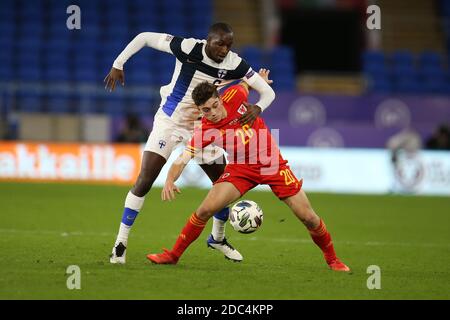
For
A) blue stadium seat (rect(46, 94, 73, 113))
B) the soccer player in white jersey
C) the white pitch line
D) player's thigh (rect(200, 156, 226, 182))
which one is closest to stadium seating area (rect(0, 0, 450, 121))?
blue stadium seat (rect(46, 94, 73, 113))

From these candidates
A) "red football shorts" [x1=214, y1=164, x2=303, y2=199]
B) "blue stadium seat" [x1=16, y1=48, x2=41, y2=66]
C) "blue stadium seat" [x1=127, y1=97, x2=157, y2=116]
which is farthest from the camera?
"blue stadium seat" [x1=16, y1=48, x2=41, y2=66]

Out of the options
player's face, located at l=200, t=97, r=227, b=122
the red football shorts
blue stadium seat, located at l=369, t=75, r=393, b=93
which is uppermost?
blue stadium seat, located at l=369, t=75, r=393, b=93

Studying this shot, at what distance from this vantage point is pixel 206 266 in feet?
26.9

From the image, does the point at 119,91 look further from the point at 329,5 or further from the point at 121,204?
the point at 329,5

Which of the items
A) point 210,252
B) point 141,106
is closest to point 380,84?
point 141,106

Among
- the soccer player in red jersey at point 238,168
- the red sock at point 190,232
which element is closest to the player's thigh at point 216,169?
the soccer player in red jersey at point 238,168

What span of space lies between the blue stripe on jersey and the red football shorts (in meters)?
1.01

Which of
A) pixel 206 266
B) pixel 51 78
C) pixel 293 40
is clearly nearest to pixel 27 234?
pixel 206 266

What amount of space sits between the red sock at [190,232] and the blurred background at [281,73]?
34.9ft

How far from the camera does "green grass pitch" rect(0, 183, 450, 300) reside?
684 cm

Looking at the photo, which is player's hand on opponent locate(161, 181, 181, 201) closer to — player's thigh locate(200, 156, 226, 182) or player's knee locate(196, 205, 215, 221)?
player's knee locate(196, 205, 215, 221)

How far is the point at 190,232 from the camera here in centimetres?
800

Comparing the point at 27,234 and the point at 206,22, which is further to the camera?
the point at 206,22

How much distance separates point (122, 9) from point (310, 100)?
6.35 metres
